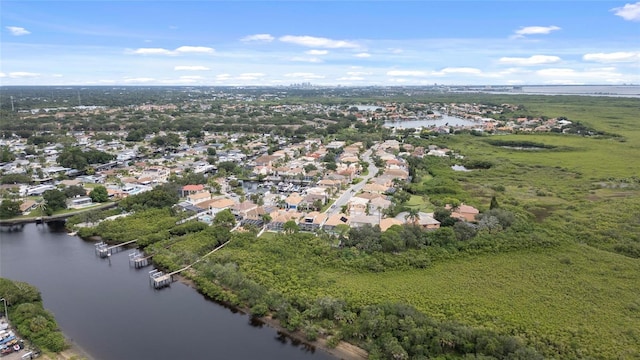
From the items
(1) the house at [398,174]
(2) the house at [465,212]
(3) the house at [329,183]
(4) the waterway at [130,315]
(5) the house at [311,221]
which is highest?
(1) the house at [398,174]

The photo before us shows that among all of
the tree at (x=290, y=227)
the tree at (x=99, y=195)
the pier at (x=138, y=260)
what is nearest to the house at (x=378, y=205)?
the tree at (x=290, y=227)

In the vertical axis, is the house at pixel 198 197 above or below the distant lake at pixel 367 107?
below

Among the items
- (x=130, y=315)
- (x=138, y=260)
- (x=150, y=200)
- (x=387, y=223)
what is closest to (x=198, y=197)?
(x=150, y=200)

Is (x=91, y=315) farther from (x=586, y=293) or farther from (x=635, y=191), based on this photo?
(x=635, y=191)

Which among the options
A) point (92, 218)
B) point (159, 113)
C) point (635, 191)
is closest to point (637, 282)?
point (635, 191)

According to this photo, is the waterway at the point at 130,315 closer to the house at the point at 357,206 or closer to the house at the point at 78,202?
the house at the point at 78,202

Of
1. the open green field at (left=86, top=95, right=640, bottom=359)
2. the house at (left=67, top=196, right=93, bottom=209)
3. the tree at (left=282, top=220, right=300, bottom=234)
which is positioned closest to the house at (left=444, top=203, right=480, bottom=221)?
the open green field at (left=86, top=95, right=640, bottom=359)

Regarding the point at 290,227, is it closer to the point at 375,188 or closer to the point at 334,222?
the point at 334,222
